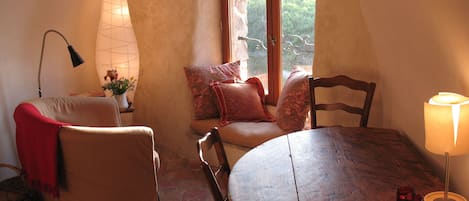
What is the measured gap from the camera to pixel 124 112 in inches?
146

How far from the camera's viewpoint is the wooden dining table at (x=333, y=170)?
1404 millimetres

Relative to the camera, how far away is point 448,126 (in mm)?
1209

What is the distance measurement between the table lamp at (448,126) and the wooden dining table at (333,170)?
0.23 metres

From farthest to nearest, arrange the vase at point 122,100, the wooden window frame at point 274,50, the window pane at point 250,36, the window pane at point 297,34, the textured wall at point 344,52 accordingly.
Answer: the vase at point 122,100 < the window pane at point 250,36 < the wooden window frame at point 274,50 < the window pane at point 297,34 < the textured wall at point 344,52

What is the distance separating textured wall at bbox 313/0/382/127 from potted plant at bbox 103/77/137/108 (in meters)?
1.76

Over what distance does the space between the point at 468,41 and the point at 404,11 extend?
65 centimetres

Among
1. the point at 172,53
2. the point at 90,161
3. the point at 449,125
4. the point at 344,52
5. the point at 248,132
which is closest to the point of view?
the point at 449,125

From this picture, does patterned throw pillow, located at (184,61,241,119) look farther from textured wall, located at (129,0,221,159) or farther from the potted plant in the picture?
the potted plant

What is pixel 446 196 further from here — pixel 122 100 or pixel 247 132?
pixel 122 100

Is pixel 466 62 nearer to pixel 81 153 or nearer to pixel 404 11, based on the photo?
pixel 404 11

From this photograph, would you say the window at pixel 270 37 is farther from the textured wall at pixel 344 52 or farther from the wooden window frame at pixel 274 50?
the textured wall at pixel 344 52

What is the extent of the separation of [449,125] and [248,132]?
2.03 meters

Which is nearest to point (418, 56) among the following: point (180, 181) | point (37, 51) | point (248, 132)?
point (248, 132)

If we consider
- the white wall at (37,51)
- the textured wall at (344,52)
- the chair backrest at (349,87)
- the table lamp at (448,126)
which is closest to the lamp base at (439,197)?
the table lamp at (448,126)
